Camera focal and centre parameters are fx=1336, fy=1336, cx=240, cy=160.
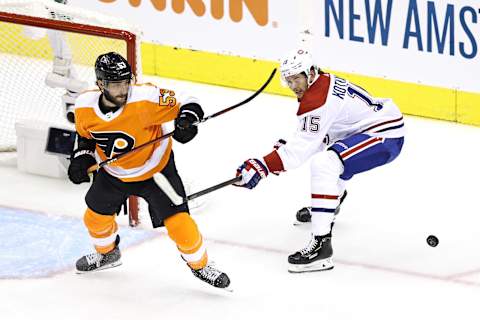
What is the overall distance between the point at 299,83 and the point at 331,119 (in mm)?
193

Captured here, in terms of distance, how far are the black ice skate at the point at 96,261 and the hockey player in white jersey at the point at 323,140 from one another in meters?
0.61

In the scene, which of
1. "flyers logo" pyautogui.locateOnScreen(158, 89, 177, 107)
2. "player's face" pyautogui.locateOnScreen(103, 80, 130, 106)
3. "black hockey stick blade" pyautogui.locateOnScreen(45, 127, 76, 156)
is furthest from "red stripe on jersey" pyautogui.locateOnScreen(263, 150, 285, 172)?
"black hockey stick blade" pyautogui.locateOnScreen(45, 127, 76, 156)

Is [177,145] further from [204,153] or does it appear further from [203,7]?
[203,7]

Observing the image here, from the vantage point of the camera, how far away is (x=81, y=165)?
4980mm

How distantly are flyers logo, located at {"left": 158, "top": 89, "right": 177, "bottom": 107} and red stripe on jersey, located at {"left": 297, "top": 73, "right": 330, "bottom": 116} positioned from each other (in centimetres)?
58

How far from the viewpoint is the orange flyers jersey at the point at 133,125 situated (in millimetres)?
4934

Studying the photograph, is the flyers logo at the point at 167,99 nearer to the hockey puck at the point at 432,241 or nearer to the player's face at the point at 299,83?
the player's face at the point at 299,83

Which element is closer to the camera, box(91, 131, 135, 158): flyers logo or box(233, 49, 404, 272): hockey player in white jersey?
box(91, 131, 135, 158): flyers logo

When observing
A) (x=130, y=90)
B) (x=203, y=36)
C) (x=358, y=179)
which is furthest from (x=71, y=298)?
(x=203, y=36)

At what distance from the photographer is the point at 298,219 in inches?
235

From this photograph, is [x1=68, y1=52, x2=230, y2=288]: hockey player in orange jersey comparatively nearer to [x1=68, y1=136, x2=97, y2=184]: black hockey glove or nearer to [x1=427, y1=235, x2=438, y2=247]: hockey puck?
[x1=68, y1=136, x2=97, y2=184]: black hockey glove

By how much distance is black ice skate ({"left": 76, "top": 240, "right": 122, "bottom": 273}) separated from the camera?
5.36m

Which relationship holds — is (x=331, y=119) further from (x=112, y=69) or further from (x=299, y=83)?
(x=112, y=69)

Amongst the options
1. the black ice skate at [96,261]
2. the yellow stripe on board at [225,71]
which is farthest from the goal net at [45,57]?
the black ice skate at [96,261]
